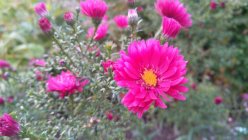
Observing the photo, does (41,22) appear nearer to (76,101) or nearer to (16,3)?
(76,101)

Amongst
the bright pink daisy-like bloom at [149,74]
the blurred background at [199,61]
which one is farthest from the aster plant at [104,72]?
the blurred background at [199,61]

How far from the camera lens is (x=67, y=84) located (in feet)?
4.60

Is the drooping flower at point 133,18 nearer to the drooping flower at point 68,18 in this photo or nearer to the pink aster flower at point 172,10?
the pink aster flower at point 172,10

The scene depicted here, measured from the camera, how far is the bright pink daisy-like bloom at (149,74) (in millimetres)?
1061

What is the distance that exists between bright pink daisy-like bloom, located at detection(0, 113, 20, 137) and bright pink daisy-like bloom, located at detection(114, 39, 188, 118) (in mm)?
343

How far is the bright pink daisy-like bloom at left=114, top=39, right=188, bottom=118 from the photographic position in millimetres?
1061

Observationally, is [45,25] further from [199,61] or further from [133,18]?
[199,61]

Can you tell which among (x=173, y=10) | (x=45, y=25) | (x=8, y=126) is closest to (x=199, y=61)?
(x=173, y=10)

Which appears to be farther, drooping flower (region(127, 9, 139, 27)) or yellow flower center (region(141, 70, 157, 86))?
drooping flower (region(127, 9, 139, 27))

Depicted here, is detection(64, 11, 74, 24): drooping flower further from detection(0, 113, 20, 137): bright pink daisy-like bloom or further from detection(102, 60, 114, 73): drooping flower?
detection(0, 113, 20, 137): bright pink daisy-like bloom

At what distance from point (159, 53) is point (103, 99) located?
1.17 feet

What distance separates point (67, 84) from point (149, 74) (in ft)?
1.27

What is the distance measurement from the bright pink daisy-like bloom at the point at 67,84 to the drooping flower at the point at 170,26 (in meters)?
0.39

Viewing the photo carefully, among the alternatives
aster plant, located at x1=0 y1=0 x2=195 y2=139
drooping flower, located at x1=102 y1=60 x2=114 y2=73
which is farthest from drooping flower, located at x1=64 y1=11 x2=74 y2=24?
drooping flower, located at x1=102 y1=60 x2=114 y2=73
